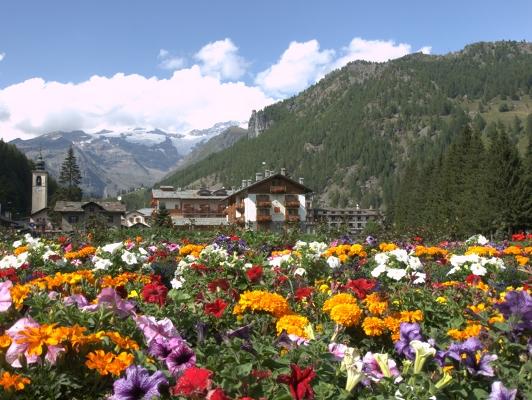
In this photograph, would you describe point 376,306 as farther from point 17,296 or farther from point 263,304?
point 17,296

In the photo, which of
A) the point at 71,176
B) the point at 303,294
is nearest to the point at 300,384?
the point at 303,294

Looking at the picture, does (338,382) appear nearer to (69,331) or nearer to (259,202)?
(69,331)

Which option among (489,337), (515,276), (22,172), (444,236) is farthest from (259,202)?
(22,172)

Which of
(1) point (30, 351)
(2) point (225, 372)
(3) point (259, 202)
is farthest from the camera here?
(3) point (259, 202)

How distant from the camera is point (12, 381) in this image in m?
2.47

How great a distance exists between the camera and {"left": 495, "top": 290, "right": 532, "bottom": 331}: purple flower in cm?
333

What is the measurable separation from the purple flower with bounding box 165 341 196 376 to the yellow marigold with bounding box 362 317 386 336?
1588mm

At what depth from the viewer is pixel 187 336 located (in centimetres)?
375

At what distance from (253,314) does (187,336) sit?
56 cm

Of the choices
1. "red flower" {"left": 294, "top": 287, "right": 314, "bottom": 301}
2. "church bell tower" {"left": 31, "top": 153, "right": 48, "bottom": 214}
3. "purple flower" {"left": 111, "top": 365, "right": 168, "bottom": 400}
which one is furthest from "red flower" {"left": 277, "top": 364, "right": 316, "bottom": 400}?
"church bell tower" {"left": 31, "top": 153, "right": 48, "bottom": 214}

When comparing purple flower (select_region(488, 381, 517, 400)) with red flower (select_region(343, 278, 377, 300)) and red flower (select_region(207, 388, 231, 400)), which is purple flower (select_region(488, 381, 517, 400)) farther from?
red flower (select_region(343, 278, 377, 300))

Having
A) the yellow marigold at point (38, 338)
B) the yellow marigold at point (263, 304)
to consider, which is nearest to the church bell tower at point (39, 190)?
the yellow marigold at point (263, 304)

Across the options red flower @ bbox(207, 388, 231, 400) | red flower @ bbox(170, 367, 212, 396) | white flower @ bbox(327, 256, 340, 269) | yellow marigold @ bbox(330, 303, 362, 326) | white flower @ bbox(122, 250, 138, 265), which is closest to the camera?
red flower @ bbox(207, 388, 231, 400)

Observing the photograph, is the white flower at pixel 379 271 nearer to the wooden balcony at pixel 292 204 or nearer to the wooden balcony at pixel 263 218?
the wooden balcony at pixel 263 218
